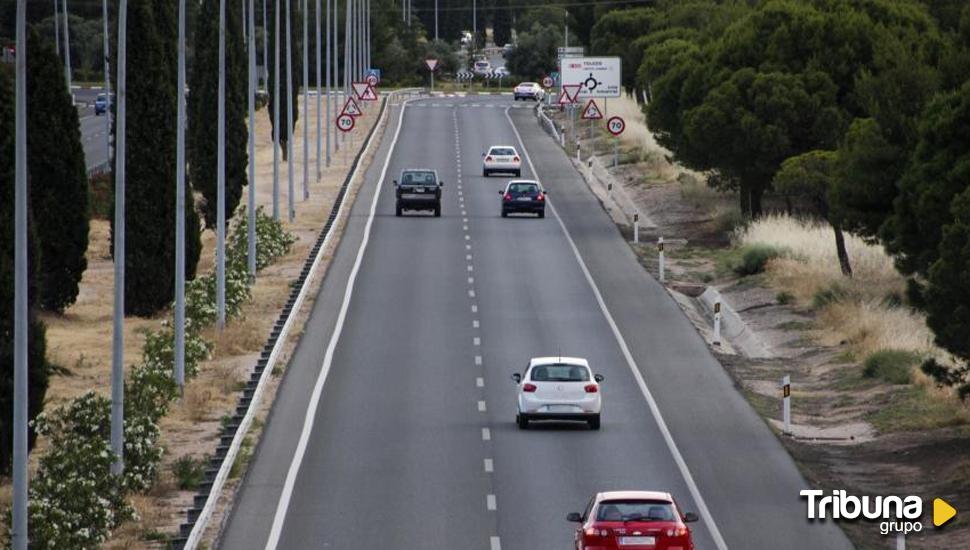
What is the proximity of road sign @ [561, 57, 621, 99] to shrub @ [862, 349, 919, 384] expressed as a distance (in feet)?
204

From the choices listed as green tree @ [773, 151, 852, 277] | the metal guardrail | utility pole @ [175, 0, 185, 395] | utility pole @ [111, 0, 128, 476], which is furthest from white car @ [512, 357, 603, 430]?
green tree @ [773, 151, 852, 277]

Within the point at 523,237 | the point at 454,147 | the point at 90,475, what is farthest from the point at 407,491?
the point at 454,147

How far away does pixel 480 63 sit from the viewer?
19338 cm

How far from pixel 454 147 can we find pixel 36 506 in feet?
258

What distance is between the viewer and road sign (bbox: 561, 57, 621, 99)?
105m

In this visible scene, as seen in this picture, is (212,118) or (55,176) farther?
(212,118)

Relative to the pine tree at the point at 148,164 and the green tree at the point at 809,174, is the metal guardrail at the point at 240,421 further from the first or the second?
the green tree at the point at 809,174

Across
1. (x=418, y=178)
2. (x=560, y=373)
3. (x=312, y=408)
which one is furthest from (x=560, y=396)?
(x=418, y=178)

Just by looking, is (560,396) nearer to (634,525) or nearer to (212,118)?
(634,525)

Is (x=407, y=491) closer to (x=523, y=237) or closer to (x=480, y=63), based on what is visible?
(x=523, y=237)

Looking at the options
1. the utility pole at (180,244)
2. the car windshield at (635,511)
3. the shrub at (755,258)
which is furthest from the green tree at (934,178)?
the shrub at (755,258)

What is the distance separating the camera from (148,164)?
50750mm

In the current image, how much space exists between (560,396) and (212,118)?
35.7 meters

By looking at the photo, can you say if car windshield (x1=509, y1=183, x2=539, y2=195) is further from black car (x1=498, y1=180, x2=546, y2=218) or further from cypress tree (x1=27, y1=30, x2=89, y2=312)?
cypress tree (x1=27, y1=30, x2=89, y2=312)
